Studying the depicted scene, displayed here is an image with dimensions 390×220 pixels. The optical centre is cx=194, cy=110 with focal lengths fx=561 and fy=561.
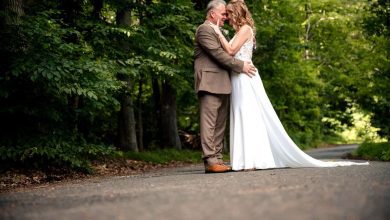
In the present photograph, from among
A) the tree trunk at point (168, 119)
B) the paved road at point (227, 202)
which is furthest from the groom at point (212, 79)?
the tree trunk at point (168, 119)

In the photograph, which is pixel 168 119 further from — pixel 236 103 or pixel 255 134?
pixel 255 134

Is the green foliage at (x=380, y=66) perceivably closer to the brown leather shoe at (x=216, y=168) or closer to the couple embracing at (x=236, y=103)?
the couple embracing at (x=236, y=103)

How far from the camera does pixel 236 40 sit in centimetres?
787

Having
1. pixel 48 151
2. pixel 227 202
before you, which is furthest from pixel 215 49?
pixel 227 202

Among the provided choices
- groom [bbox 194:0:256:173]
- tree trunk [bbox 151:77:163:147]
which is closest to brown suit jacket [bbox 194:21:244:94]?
groom [bbox 194:0:256:173]

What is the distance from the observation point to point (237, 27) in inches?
314

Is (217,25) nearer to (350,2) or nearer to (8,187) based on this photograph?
(8,187)

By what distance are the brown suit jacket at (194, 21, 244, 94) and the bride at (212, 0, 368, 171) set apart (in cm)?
17

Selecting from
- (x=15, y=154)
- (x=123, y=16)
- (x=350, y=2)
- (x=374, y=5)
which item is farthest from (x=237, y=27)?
(x=350, y=2)

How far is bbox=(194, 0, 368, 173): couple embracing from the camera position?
7.61 metres

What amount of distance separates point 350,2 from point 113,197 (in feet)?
88.5

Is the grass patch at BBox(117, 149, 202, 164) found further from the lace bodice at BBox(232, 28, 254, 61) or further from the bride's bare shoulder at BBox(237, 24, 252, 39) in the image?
the bride's bare shoulder at BBox(237, 24, 252, 39)

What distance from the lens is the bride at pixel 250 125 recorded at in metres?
7.64

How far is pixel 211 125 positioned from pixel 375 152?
4.60 m
